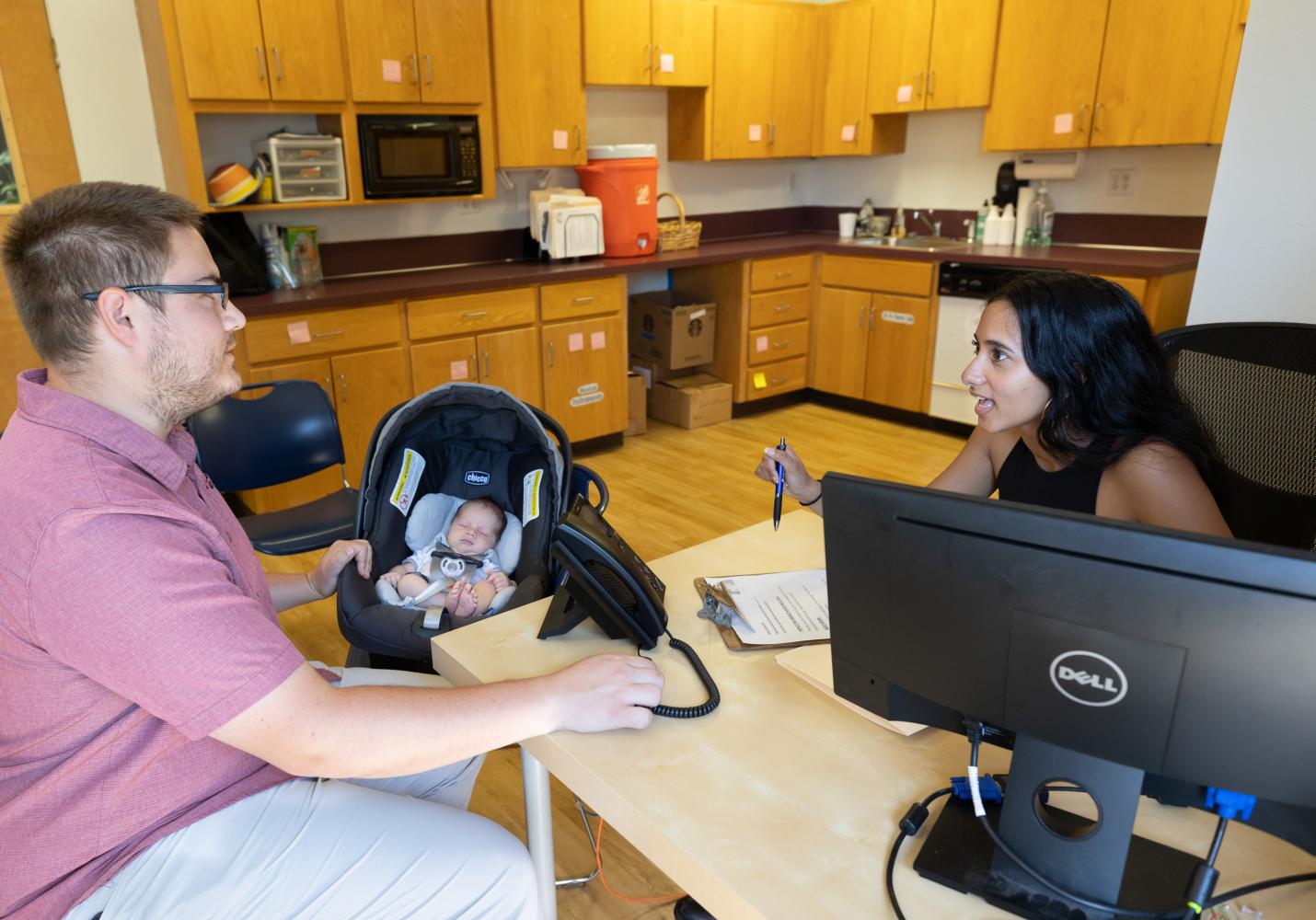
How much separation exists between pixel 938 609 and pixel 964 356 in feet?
13.4

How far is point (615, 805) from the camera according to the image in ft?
3.26

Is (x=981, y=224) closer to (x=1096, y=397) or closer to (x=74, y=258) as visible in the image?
(x=1096, y=397)

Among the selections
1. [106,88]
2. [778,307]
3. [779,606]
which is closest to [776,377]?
[778,307]

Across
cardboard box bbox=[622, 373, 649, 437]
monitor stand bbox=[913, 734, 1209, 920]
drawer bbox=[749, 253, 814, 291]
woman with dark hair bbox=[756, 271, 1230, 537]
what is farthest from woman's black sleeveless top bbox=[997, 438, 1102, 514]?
drawer bbox=[749, 253, 814, 291]

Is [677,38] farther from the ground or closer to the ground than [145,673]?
farther from the ground

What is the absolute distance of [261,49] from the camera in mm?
3357

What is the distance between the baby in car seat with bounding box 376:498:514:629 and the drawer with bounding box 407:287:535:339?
1654 millimetres

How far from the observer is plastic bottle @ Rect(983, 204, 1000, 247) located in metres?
4.92

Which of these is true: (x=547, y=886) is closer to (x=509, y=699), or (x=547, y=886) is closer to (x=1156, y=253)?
(x=509, y=699)

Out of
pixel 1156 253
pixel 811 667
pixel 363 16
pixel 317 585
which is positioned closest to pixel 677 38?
pixel 363 16

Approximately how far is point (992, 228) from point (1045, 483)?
379cm

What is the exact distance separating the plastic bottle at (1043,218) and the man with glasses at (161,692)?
452 cm

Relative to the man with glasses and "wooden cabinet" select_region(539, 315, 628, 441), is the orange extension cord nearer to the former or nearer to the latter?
the man with glasses

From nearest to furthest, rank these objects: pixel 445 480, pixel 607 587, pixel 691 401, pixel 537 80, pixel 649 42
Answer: pixel 607 587 < pixel 445 480 < pixel 537 80 < pixel 649 42 < pixel 691 401
